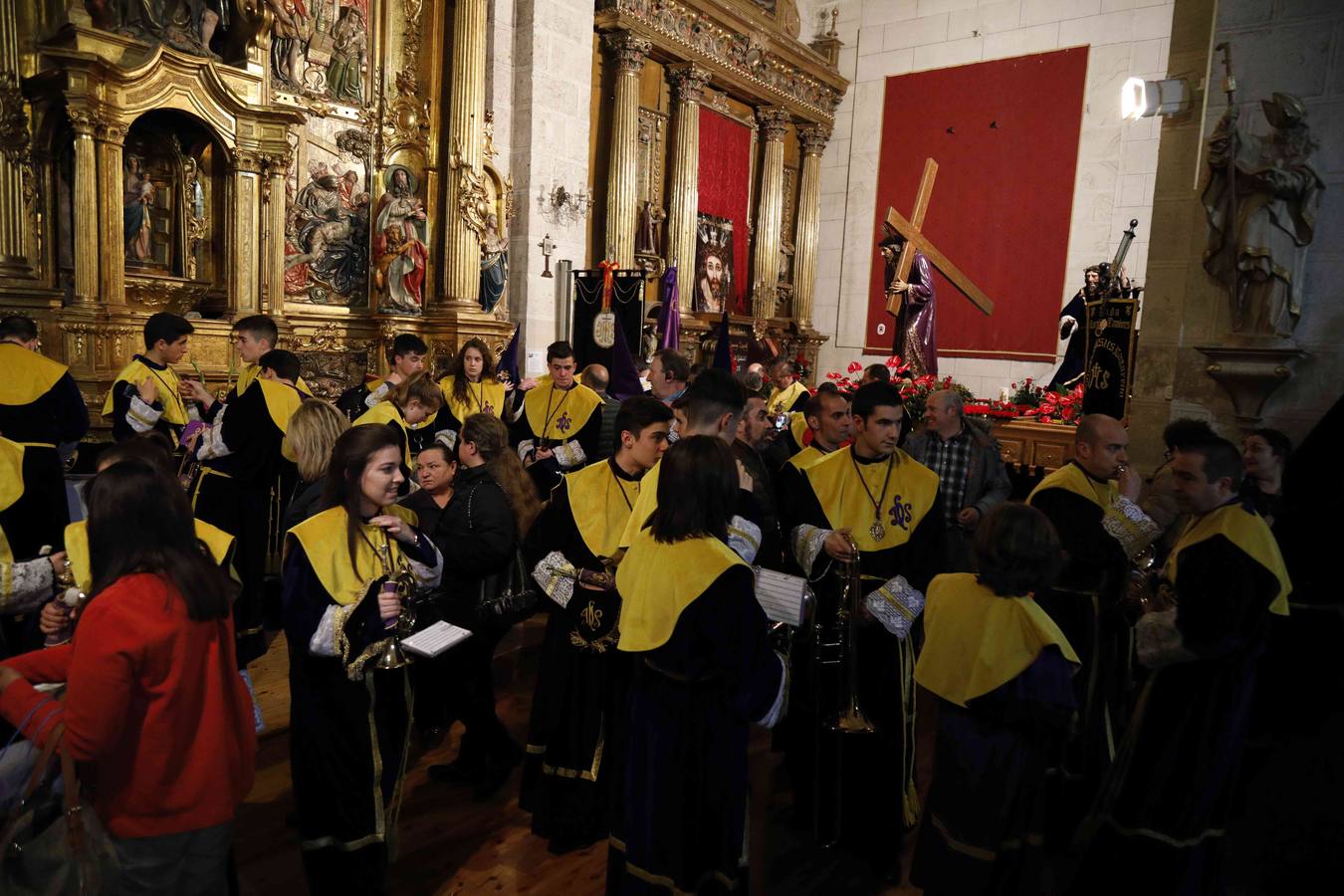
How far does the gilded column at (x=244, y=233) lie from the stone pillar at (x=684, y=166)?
7798mm

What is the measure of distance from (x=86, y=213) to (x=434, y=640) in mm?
7603

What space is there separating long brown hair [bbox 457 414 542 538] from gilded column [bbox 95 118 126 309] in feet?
20.2

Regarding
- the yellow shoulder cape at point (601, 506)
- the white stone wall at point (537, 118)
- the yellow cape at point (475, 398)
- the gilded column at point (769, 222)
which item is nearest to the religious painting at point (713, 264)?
the gilded column at point (769, 222)

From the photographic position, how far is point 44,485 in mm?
4469

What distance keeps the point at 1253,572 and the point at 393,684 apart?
2.97 m

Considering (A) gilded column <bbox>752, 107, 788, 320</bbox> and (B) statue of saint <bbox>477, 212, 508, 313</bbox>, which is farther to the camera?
(A) gilded column <bbox>752, 107, 788, 320</bbox>

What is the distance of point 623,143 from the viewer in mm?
14180

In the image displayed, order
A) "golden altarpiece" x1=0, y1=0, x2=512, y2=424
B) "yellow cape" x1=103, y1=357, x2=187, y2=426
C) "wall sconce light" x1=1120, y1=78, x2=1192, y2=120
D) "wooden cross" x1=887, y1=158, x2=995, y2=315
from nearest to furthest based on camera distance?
1. "wall sconce light" x1=1120, y1=78, x2=1192, y2=120
2. "yellow cape" x1=103, y1=357, x2=187, y2=426
3. "golden altarpiece" x1=0, y1=0, x2=512, y2=424
4. "wooden cross" x1=887, y1=158, x2=995, y2=315

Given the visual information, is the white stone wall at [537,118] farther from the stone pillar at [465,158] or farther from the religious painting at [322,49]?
the religious painting at [322,49]

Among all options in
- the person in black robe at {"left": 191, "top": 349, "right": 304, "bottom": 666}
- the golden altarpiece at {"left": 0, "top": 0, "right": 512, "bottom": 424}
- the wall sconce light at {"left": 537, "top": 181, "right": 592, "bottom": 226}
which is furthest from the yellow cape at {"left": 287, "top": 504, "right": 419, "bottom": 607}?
the wall sconce light at {"left": 537, "top": 181, "right": 592, "bottom": 226}

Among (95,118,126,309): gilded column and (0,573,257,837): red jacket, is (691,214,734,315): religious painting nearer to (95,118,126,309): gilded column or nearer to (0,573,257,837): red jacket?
(95,118,126,309): gilded column

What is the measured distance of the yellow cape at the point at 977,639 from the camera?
2650mm

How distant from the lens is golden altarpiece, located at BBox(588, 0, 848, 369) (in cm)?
1419

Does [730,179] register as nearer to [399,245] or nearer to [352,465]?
[399,245]
